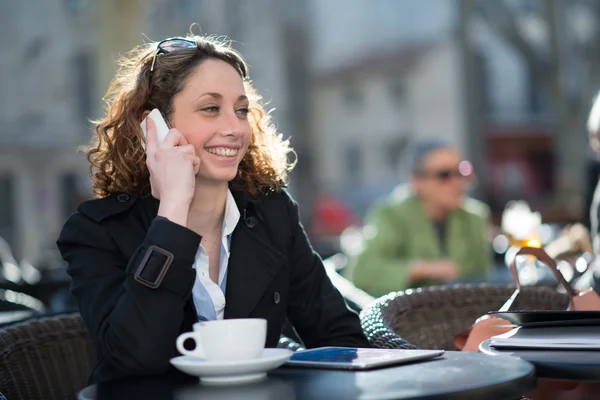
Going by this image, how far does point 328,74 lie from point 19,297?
100ft

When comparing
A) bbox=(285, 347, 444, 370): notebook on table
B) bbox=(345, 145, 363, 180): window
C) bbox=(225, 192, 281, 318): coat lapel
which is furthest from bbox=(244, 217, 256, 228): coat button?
bbox=(345, 145, 363, 180): window

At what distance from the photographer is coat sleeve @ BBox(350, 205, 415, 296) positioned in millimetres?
4742

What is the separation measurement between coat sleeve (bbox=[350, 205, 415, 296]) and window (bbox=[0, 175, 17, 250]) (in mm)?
24126

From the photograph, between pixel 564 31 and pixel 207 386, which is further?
pixel 564 31

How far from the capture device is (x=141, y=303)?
1979 mm

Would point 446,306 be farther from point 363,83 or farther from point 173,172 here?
point 363,83

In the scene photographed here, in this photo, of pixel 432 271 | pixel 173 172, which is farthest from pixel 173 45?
pixel 432 271

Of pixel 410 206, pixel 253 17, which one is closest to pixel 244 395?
pixel 410 206

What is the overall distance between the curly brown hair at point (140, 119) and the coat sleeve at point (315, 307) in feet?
0.59

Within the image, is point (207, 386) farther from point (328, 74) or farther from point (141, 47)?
point (328, 74)

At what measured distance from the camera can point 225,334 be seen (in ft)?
5.41

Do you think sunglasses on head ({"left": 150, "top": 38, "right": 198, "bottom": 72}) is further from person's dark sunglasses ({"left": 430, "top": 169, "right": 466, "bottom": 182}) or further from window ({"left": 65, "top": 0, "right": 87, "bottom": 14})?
window ({"left": 65, "top": 0, "right": 87, "bottom": 14})

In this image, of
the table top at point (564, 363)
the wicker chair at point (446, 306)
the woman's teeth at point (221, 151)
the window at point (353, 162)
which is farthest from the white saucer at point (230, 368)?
the window at point (353, 162)

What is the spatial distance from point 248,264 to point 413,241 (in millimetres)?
2723
